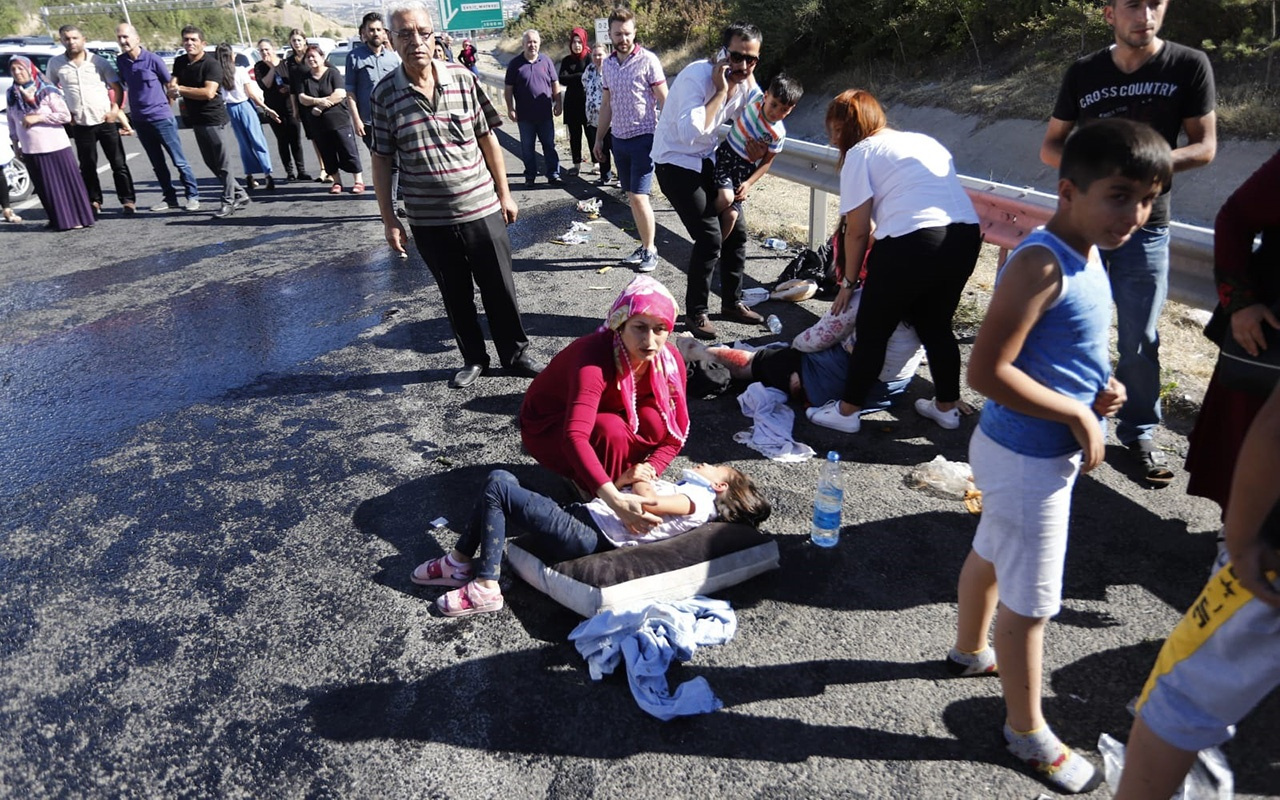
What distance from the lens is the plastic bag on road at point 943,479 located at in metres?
3.89

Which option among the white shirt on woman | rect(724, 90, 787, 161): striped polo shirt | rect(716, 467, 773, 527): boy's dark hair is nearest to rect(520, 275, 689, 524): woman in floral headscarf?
rect(716, 467, 773, 527): boy's dark hair

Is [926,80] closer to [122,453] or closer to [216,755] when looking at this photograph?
[122,453]

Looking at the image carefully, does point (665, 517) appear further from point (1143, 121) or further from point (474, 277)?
point (1143, 121)

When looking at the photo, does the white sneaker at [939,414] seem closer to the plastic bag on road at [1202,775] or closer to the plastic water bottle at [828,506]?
the plastic water bottle at [828,506]

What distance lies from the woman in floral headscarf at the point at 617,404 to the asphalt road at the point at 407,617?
0.55 m

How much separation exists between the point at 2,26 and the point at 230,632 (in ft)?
256

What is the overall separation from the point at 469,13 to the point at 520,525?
26791mm

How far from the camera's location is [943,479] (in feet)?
12.9

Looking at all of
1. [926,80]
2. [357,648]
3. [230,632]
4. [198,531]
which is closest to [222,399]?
[198,531]

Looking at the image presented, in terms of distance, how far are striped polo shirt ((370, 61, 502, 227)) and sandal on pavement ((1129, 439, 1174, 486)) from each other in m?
3.81

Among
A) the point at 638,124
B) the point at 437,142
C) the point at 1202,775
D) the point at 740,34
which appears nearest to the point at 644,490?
the point at 1202,775

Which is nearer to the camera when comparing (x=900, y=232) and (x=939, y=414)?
(x=900, y=232)

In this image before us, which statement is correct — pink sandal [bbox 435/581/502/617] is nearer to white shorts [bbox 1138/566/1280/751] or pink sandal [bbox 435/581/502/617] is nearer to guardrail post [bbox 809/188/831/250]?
white shorts [bbox 1138/566/1280/751]

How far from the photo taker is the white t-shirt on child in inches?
129
